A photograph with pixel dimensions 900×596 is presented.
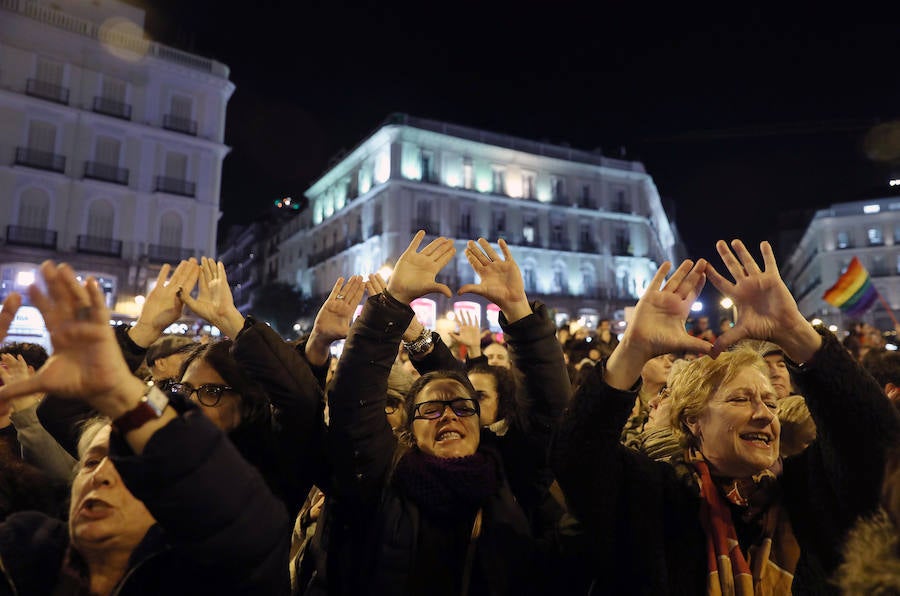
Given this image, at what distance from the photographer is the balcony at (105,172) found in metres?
24.9

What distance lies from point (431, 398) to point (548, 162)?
1474 inches

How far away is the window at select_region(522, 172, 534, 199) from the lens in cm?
3759

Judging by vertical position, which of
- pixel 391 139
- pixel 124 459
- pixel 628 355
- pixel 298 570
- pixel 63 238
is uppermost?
pixel 391 139

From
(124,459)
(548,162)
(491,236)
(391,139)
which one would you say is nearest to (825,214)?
(548,162)

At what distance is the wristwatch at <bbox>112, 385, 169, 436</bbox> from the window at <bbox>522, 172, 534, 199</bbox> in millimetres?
37276

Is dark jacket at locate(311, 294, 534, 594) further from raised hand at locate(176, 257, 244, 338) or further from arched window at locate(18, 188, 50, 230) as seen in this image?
arched window at locate(18, 188, 50, 230)

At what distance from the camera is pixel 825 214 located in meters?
51.1

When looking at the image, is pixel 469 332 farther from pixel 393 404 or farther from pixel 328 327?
pixel 328 327

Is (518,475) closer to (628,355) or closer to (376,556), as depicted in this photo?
(376,556)

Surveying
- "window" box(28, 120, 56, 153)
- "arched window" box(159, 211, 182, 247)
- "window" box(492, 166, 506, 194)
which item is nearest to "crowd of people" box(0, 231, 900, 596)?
"arched window" box(159, 211, 182, 247)

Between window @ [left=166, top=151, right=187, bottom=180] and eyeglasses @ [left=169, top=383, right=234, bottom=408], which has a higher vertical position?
window @ [left=166, top=151, right=187, bottom=180]

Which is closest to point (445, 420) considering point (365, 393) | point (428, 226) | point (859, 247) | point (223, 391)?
point (365, 393)

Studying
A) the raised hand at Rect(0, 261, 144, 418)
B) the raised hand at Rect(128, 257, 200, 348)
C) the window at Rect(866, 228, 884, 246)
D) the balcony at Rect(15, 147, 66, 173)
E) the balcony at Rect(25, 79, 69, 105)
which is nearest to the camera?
the raised hand at Rect(0, 261, 144, 418)

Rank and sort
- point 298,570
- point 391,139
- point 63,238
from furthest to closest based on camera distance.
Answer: point 391,139
point 63,238
point 298,570
